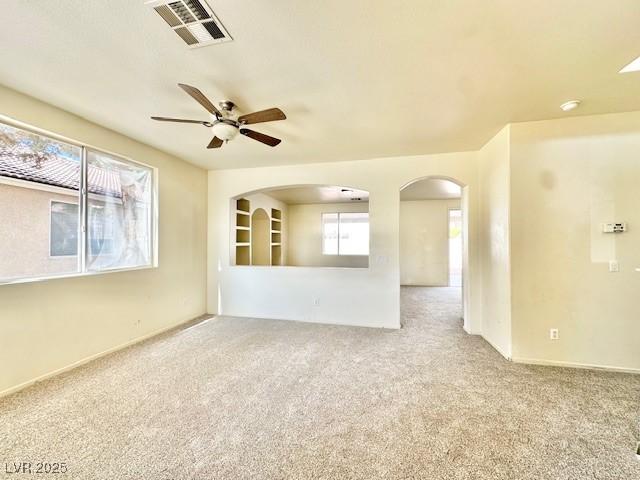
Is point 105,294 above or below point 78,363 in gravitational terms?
above

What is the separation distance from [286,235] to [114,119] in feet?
20.1

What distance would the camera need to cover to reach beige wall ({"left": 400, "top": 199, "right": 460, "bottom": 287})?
25.6 feet

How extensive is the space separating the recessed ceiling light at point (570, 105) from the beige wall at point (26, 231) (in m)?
4.97

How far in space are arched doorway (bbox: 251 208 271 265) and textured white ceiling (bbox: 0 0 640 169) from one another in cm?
430

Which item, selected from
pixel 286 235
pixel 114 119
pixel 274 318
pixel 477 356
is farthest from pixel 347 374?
pixel 286 235

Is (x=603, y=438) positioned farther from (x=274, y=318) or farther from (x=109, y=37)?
(x=109, y=37)

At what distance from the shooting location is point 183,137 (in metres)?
3.25

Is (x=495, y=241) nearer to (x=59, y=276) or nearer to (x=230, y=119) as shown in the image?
(x=230, y=119)

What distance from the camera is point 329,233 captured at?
8.64 meters

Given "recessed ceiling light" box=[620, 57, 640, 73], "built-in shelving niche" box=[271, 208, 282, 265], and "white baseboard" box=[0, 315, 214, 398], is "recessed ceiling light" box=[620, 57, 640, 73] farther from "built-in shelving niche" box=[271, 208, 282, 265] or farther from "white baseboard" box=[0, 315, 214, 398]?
"built-in shelving niche" box=[271, 208, 282, 265]

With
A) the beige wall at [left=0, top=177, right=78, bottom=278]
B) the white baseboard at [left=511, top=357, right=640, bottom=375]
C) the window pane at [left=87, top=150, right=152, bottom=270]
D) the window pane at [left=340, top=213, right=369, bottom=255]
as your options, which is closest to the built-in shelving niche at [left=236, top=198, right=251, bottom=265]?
the window pane at [left=87, top=150, right=152, bottom=270]

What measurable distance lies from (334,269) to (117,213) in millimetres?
3029

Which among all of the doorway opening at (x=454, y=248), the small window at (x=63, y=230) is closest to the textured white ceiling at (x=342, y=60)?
the small window at (x=63, y=230)

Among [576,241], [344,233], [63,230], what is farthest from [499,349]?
[344,233]
